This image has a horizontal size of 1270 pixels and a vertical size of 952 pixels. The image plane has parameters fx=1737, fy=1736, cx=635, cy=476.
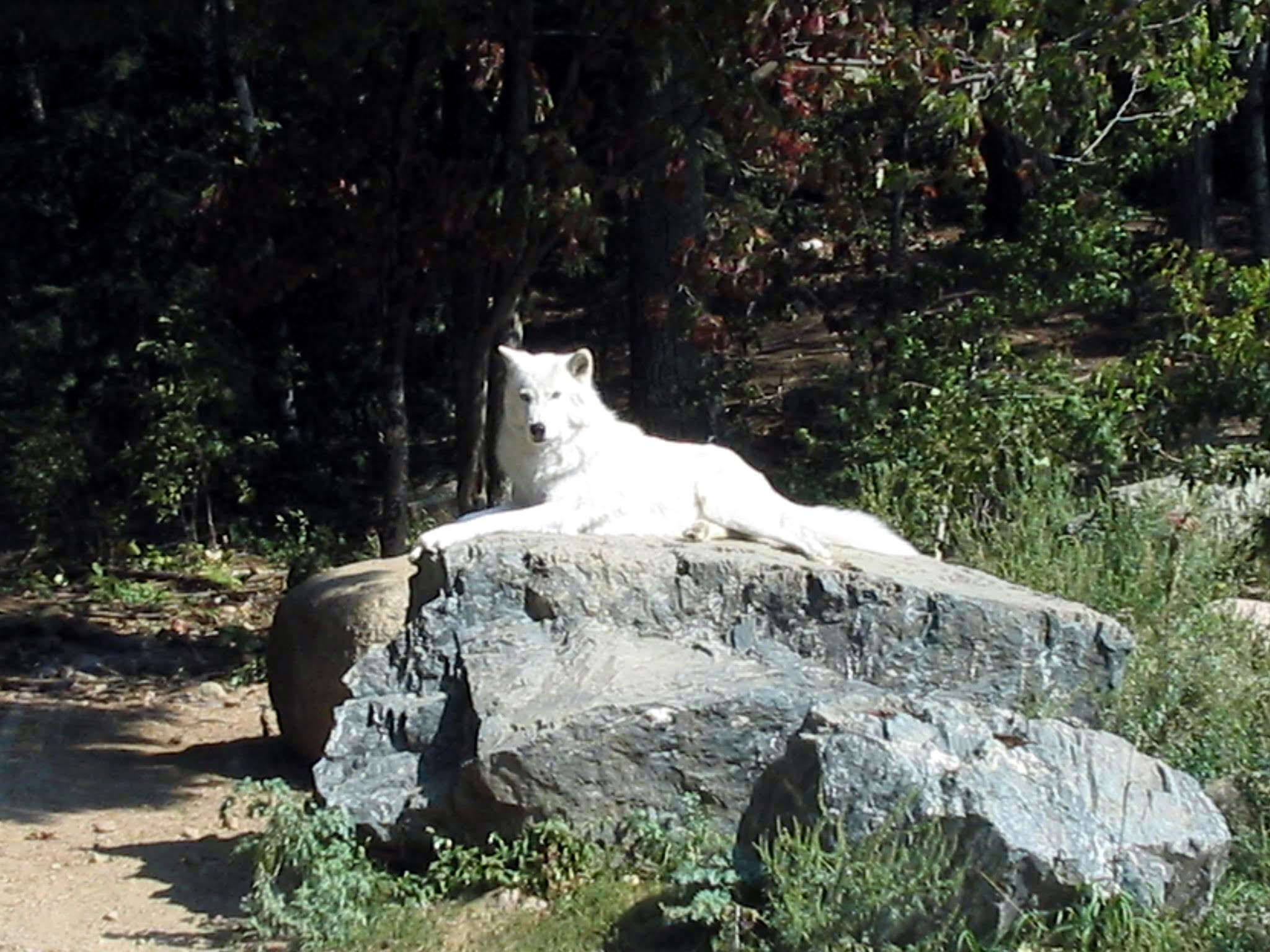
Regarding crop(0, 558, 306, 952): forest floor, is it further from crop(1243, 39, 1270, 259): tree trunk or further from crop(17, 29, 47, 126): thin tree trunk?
crop(1243, 39, 1270, 259): tree trunk

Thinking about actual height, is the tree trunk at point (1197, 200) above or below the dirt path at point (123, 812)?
above

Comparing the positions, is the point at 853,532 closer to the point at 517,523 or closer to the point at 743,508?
the point at 743,508

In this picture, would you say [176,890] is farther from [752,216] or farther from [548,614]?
[752,216]

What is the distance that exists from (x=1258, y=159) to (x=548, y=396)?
44.2ft

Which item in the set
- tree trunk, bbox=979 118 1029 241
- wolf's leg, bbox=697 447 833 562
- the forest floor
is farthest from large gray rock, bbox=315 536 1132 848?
tree trunk, bbox=979 118 1029 241

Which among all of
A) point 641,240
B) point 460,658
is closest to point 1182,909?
point 460,658

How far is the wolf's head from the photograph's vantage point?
25.2 ft

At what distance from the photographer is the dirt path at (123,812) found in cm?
658

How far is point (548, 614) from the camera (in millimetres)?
7195

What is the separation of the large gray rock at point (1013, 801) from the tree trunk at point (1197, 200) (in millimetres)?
13180

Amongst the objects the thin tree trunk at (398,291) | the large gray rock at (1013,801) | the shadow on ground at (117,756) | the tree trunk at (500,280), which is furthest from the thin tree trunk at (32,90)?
the large gray rock at (1013,801)

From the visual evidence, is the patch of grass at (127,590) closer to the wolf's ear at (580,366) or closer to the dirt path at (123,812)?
the dirt path at (123,812)

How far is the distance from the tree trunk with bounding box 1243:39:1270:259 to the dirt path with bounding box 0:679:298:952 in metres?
12.2

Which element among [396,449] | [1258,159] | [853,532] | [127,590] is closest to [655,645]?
[853,532]
